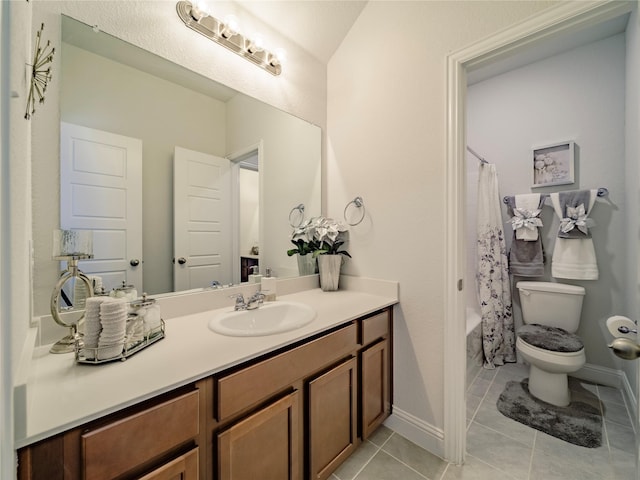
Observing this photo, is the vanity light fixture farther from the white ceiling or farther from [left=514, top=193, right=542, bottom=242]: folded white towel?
[left=514, top=193, right=542, bottom=242]: folded white towel

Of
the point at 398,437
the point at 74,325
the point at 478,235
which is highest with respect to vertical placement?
the point at 478,235

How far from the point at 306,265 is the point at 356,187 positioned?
629 millimetres

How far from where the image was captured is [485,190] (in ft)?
7.94

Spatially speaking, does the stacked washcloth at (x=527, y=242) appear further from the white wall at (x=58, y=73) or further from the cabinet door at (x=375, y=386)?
the white wall at (x=58, y=73)

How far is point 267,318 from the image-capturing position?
136 centimetres

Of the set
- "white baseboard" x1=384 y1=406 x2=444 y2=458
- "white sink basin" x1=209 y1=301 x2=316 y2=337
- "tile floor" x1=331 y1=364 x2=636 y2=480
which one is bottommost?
"tile floor" x1=331 y1=364 x2=636 y2=480

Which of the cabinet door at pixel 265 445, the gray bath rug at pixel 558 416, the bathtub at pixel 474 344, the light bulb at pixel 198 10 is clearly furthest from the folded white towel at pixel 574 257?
the light bulb at pixel 198 10

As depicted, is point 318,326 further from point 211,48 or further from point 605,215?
point 605,215

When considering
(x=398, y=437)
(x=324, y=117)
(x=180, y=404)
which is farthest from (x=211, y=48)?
(x=398, y=437)

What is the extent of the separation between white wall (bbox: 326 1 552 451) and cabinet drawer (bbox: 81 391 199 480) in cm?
118

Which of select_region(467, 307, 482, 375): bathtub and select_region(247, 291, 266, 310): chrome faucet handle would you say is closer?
select_region(247, 291, 266, 310): chrome faucet handle

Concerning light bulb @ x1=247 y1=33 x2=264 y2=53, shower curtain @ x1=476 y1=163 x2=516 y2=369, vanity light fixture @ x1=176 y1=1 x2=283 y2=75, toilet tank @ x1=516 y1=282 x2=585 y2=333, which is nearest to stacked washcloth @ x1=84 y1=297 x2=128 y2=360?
vanity light fixture @ x1=176 y1=1 x2=283 y2=75

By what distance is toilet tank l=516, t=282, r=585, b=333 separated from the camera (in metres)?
2.01

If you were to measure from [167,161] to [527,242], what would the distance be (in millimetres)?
2734
